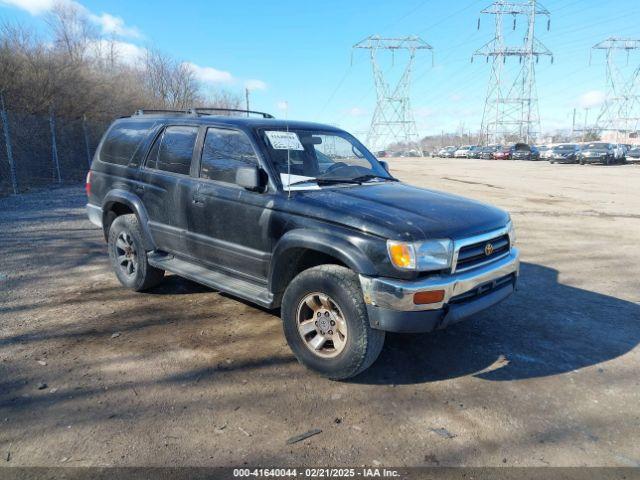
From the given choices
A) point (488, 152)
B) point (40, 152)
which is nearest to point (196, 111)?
point (40, 152)

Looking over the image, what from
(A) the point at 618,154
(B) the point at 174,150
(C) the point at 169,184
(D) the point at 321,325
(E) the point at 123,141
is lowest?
(D) the point at 321,325

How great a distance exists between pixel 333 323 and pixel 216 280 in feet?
4.15

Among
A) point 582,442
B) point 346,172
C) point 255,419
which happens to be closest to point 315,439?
point 255,419

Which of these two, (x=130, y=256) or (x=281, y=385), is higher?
(x=130, y=256)

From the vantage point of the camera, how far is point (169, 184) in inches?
→ 173

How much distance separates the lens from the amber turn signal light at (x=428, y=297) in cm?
289

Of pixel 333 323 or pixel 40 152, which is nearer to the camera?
pixel 333 323

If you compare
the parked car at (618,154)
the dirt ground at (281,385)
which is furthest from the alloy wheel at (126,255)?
the parked car at (618,154)

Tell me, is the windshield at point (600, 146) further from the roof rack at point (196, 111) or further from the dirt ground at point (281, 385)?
the roof rack at point (196, 111)

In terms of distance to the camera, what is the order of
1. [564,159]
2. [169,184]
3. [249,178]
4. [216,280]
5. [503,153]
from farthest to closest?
[503,153]
[564,159]
[169,184]
[216,280]
[249,178]

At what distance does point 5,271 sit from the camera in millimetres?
5621

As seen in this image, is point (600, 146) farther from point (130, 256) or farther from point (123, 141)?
point (130, 256)

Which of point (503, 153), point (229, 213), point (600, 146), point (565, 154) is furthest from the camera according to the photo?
point (503, 153)

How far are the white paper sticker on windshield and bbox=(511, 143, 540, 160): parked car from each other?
47832 mm
